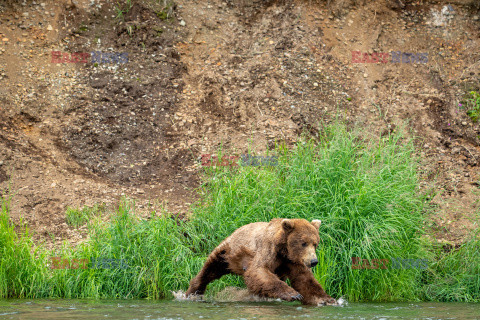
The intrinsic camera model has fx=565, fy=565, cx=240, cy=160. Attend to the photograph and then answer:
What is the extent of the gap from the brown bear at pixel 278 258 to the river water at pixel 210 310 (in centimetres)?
17

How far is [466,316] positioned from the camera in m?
4.79

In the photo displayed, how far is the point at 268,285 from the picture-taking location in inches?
191

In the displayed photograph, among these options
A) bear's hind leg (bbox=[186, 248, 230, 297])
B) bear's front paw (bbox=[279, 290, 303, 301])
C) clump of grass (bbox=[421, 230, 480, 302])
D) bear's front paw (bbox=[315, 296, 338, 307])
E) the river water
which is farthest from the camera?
clump of grass (bbox=[421, 230, 480, 302])

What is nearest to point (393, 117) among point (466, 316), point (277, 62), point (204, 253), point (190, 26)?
point (277, 62)

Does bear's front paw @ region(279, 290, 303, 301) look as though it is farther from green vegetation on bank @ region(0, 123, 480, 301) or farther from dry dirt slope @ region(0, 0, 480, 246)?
dry dirt slope @ region(0, 0, 480, 246)

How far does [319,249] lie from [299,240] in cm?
144

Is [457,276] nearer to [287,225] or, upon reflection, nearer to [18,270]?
[287,225]

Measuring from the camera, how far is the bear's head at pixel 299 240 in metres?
4.95

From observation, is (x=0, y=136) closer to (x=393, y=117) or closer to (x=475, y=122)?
(x=393, y=117)

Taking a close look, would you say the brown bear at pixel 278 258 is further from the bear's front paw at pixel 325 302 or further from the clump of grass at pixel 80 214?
the clump of grass at pixel 80 214

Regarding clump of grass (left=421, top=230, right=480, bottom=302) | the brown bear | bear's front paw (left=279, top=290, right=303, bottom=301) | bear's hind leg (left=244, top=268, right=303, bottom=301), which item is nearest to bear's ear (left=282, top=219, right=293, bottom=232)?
the brown bear

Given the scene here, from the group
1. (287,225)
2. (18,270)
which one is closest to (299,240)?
(287,225)

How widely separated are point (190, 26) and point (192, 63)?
980mm

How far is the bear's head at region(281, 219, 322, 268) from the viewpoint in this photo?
4949 mm
